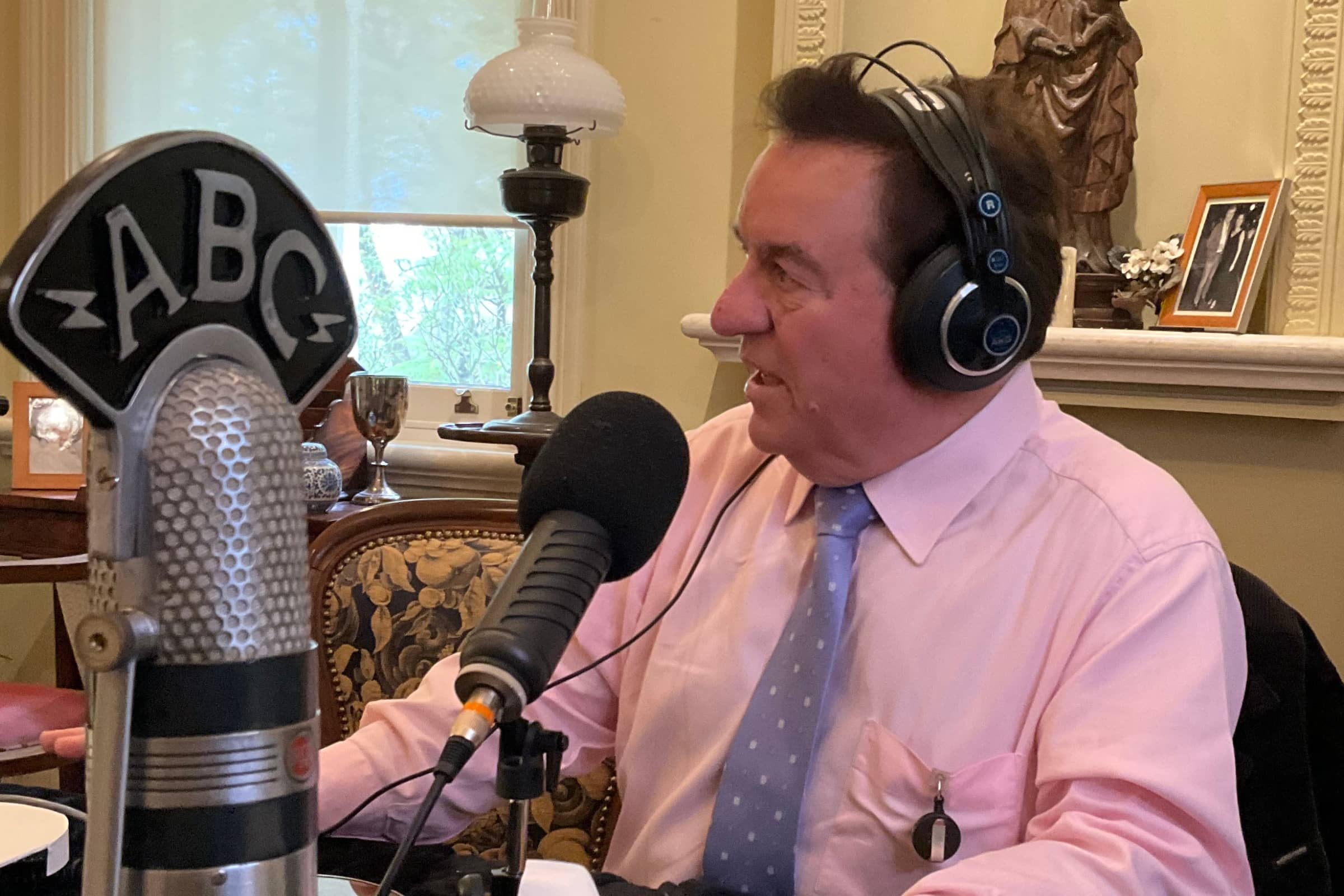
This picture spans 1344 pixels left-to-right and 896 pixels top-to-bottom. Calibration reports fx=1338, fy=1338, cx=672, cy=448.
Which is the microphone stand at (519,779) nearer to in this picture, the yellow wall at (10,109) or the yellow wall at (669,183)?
the yellow wall at (669,183)

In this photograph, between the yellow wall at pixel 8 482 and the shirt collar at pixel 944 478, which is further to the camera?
the yellow wall at pixel 8 482

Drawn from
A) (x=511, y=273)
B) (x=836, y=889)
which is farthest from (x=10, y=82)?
(x=836, y=889)

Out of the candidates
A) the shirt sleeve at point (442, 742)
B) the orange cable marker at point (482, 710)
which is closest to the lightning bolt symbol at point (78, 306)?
the orange cable marker at point (482, 710)

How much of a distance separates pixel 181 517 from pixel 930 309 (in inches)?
33.1

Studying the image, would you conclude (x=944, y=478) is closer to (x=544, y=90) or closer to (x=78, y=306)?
(x=78, y=306)

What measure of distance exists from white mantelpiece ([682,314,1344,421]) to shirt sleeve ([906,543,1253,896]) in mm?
1223

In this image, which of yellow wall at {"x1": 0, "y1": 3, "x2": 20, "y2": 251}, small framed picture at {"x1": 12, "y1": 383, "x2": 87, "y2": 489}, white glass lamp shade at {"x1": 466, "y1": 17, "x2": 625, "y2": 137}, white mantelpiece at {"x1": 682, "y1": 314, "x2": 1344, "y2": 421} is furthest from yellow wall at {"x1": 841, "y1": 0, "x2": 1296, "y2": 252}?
yellow wall at {"x1": 0, "y1": 3, "x2": 20, "y2": 251}

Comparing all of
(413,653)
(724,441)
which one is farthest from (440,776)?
(413,653)

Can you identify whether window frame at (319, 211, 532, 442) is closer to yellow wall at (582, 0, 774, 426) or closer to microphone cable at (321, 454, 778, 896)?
yellow wall at (582, 0, 774, 426)

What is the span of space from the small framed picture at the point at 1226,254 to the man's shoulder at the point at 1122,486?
4.01 ft

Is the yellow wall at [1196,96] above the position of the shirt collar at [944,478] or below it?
above

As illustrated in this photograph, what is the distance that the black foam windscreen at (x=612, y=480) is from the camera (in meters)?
0.59

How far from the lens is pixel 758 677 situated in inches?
46.3

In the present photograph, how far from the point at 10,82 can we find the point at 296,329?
128 inches
